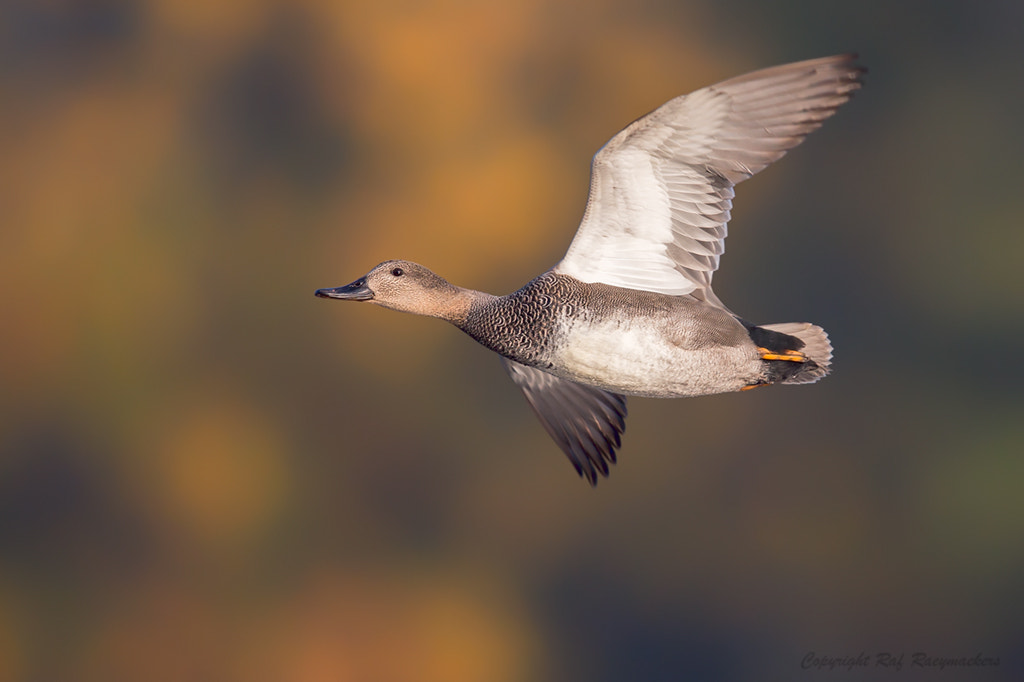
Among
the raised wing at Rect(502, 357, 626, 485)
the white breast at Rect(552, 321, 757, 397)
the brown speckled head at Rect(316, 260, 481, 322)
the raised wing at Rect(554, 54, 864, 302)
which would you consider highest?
the raised wing at Rect(554, 54, 864, 302)

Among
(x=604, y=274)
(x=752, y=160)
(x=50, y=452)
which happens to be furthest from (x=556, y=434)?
(x=50, y=452)

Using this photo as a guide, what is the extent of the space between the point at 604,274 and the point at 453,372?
622cm

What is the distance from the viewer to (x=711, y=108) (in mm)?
2455

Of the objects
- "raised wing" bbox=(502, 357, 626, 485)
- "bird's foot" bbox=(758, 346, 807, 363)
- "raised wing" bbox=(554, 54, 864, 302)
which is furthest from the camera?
"raised wing" bbox=(502, 357, 626, 485)

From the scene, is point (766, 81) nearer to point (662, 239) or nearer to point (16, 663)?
point (662, 239)

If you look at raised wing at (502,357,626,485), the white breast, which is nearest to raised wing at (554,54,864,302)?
the white breast

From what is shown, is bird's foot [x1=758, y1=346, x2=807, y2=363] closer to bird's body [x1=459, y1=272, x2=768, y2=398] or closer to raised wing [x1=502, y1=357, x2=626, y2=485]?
bird's body [x1=459, y1=272, x2=768, y2=398]

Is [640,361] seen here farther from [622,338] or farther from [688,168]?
[688,168]

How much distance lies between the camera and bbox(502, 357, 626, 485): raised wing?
10.5ft

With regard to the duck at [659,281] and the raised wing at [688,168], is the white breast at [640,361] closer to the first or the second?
the duck at [659,281]

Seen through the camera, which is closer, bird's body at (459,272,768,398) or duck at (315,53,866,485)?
duck at (315,53,866,485)

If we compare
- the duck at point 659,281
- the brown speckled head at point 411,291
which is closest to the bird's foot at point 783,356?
the duck at point 659,281

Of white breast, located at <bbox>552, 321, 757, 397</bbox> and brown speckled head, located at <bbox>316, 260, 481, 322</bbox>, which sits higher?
brown speckled head, located at <bbox>316, 260, 481, 322</bbox>

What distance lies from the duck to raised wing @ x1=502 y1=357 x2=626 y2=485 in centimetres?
55
